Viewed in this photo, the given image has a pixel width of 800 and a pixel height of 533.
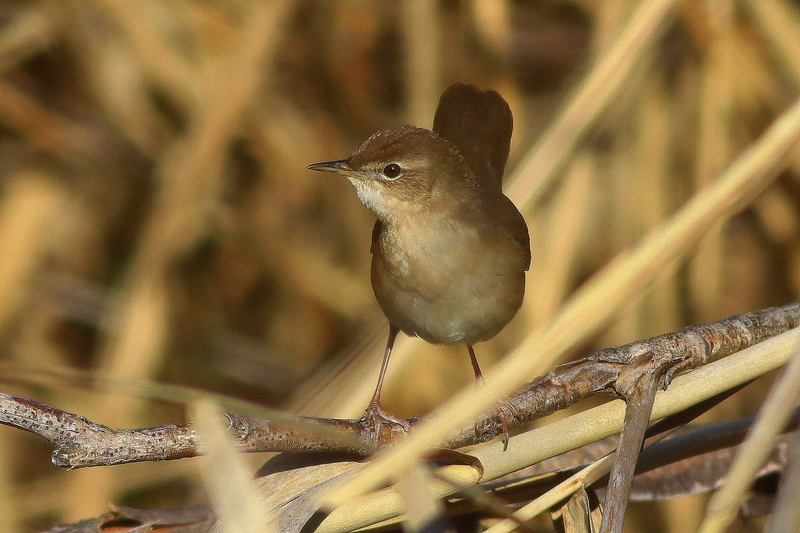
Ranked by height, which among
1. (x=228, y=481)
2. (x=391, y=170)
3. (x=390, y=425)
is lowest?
(x=228, y=481)

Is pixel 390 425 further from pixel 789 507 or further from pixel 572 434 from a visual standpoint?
pixel 789 507

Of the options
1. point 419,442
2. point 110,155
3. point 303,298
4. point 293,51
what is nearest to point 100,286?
point 110,155

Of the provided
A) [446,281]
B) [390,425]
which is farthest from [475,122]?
[390,425]

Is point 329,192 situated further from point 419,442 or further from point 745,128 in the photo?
point 419,442

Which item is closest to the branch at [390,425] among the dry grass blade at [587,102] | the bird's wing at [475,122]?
the dry grass blade at [587,102]

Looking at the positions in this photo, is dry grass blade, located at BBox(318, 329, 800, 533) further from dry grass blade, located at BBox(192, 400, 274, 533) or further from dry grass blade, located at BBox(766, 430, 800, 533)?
dry grass blade, located at BBox(766, 430, 800, 533)

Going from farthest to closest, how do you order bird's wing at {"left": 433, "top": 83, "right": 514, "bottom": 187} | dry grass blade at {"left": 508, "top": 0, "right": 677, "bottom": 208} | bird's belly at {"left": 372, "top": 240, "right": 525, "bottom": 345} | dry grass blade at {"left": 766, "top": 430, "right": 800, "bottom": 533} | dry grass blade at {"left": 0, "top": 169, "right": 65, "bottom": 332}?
dry grass blade at {"left": 0, "top": 169, "right": 65, "bottom": 332} → bird's wing at {"left": 433, "top": 83, "right": 514, "bottom": 187} → bird's belly at {"left": 372, "top": 240, "right": 525, "bottom": 345} → dry grass blade at {"left": 508, "top": 0, "right": 677, "bottom": 208} → dry grass blade at {"left": 766, "top": 430, "right": 800, "bottom": 533}

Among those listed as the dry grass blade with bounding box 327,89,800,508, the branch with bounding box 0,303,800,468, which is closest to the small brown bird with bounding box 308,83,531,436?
the branch with bounding box 0,303,800,468
